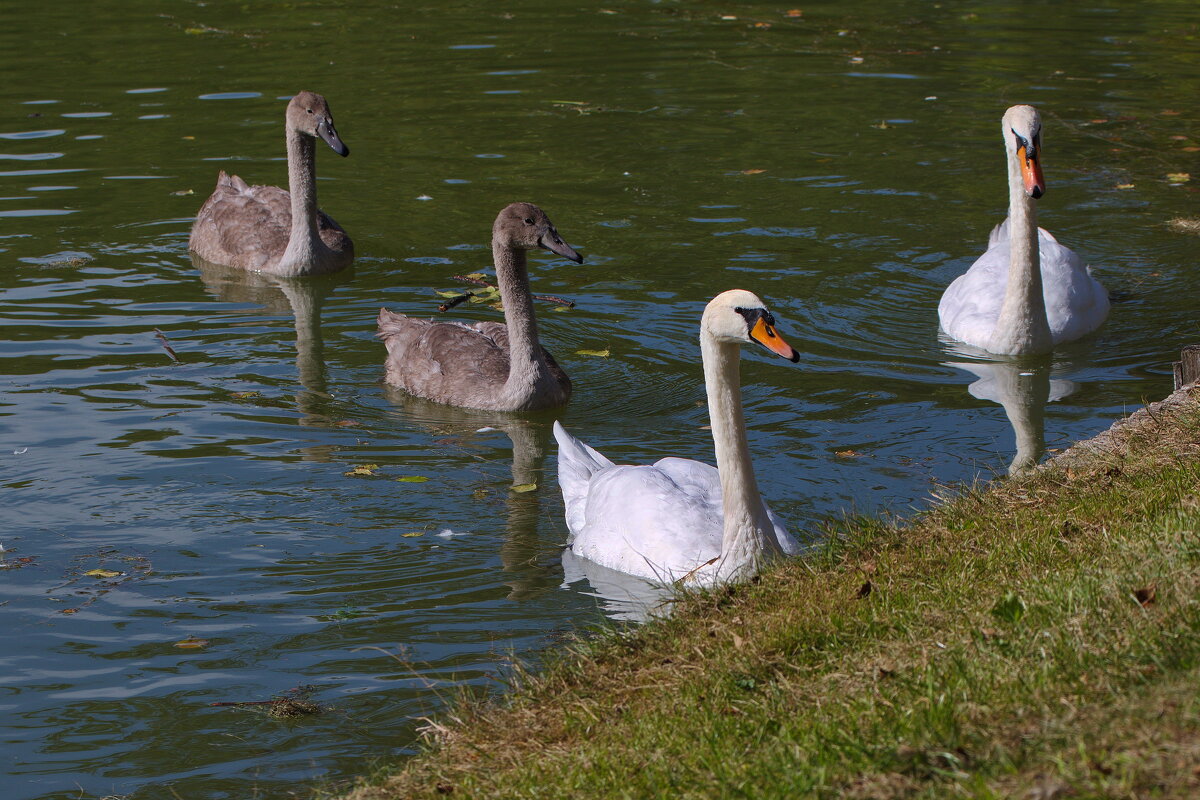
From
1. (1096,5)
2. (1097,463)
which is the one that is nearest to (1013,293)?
(1097,463)

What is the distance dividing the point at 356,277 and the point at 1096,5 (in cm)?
1379

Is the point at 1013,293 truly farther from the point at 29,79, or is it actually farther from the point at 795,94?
the point at 29,79

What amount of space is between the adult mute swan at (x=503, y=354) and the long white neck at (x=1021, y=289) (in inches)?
118

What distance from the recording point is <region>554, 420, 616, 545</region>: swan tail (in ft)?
26.9

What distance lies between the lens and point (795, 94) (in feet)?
60.6

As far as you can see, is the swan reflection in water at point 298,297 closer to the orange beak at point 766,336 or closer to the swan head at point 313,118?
the swan head at point 313,118

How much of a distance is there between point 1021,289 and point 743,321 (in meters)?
4.72

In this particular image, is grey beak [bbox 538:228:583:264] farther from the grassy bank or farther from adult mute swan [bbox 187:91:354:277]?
the grassy bank

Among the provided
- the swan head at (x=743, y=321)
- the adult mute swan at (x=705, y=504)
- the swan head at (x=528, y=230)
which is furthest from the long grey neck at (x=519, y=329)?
the swan head at (x=743, y=321)

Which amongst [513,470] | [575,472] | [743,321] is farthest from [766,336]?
[513,470]

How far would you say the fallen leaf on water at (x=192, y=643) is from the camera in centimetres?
698

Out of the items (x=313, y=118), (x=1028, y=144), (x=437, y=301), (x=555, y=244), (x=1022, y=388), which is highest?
(x=1028, y=144)

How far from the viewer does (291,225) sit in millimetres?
14164

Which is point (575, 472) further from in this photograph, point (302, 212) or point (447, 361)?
point (302, 212)
